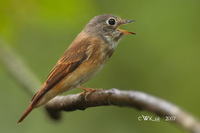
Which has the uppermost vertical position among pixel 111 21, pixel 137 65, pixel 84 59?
pixel 111 21

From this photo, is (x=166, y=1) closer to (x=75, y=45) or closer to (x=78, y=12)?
(x=75, y=45)

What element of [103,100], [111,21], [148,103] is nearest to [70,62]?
[111,21]

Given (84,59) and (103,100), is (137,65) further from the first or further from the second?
(103,100)

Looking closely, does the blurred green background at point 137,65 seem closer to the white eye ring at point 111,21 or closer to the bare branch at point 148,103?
the white eye ring at point 111,21

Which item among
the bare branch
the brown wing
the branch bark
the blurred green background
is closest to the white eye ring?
the brown wing

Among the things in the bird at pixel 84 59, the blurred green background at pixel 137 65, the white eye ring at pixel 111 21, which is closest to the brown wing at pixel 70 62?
the bird at pixel 84 59

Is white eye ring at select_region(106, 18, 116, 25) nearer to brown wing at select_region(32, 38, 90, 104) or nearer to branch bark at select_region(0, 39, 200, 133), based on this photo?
brown wing at select_region(32, 38, 90, 104)

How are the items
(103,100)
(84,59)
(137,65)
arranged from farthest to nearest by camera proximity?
(137,65)
(84,59)
(103,100)
